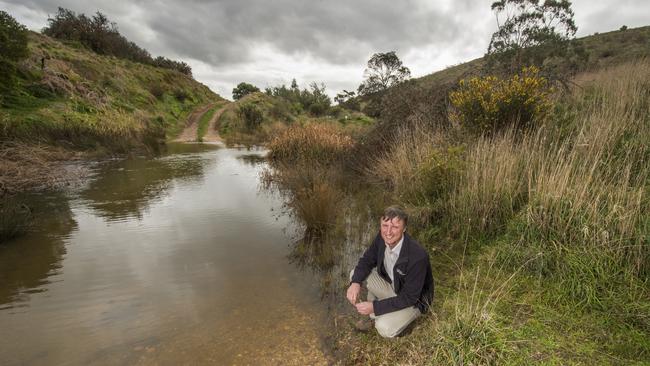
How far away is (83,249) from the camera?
459 cm

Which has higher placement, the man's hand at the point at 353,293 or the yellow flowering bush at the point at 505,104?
the yellow flowering bush at the point at 505,104

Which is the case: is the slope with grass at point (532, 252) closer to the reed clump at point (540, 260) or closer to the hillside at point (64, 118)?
the reed clump at point (540, 260)

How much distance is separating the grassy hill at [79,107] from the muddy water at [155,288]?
5.62 m

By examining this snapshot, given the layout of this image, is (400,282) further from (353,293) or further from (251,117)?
(251,117)

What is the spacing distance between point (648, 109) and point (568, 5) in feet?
61.8

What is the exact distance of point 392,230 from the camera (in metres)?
2.59

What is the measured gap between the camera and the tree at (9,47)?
11609mm

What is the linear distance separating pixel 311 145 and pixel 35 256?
779 cm

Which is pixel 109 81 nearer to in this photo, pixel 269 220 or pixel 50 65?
pixel 50 65

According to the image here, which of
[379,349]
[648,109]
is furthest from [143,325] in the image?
[648,109]

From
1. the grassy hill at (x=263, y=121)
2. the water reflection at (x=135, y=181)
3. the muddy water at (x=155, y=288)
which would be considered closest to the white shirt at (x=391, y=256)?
the muddy water at (x=155, y=288)

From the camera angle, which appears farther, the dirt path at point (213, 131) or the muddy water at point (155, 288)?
the dirt path at point (213, 131)

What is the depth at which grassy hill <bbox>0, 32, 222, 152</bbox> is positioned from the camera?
1095 centimetres

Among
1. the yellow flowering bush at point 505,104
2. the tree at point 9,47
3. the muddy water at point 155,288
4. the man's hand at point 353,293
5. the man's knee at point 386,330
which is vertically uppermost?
the tree at point 9,47
